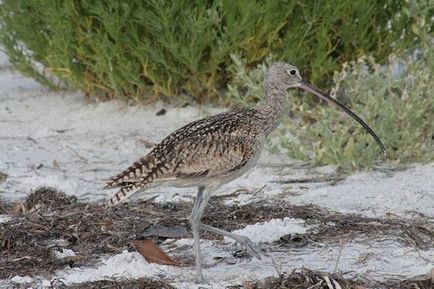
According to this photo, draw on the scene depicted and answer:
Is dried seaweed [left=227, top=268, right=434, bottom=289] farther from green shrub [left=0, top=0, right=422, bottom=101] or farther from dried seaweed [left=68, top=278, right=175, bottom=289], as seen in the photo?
green shrub [left=0, top=0, right=422, bottom=101]

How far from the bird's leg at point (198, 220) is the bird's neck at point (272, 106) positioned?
21.8 inches

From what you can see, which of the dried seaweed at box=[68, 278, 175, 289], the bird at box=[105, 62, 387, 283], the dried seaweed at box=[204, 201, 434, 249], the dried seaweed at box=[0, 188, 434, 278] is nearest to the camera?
the dried seaweed at box=[68, 278, 175, 289]

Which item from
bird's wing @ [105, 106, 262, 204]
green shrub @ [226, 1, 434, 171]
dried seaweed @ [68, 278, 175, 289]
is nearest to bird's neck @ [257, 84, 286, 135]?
bird's wing @ [105, 106, 262, 204]

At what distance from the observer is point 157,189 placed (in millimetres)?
Answer: 8273

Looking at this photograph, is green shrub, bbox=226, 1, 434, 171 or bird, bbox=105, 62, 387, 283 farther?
green shrub, bbox=226, 1, 434, 171

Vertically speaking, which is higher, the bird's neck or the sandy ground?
the bird's neck

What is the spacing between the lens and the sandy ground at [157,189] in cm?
622

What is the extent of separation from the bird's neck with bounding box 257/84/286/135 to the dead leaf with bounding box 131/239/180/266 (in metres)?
0.96

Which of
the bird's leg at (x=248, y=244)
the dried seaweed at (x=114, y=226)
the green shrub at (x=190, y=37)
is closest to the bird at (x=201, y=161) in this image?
the bird's leg at (x=248, y=244)

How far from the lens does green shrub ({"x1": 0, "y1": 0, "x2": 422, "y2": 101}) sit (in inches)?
369

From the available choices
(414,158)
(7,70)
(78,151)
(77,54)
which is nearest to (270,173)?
(414,158)

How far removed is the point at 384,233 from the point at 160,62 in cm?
344

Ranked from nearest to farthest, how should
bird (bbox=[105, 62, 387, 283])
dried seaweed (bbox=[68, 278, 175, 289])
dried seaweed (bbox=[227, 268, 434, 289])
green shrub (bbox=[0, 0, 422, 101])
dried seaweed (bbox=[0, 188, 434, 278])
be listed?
dried seaweed (bbox=[227, 268, 434, 289])
dried seaweed (bbox=[68, 278, 175, 289])
bird (bbox=[105, 62, 387, 283])
dried seaweed (bbox=[0, 188, 434, 278])
green shrub (bbox=[0, 0, 422, 101])

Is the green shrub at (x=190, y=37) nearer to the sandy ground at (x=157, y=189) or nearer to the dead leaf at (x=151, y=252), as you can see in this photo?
the sandy ground at (x=157, y=189)
